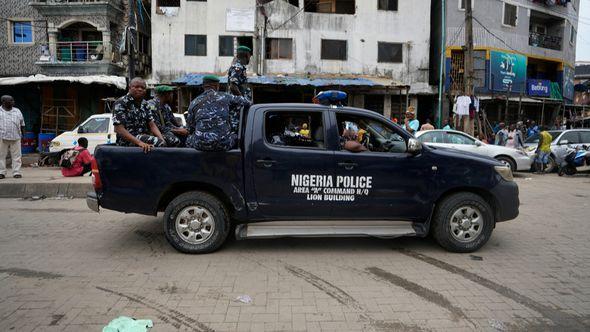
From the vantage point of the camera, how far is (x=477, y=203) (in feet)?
16.2

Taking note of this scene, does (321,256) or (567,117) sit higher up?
(567,117)

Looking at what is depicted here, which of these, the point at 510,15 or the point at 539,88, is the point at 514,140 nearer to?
the point at 539,88

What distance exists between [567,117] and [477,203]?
33005 millimetres

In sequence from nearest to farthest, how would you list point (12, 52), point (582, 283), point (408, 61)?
point (582, 283), point (12, 52), point (408, 61)

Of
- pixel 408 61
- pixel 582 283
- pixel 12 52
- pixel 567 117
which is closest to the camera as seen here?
pixel 582 283

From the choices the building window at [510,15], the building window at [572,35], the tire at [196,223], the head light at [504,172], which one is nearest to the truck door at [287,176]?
the tire at [196,223]

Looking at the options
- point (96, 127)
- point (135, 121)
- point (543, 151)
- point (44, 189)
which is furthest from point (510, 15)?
point (44, 189)

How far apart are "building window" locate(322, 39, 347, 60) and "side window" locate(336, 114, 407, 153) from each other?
62.0 ft

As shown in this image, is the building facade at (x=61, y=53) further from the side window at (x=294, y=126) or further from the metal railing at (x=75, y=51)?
the side window at (x=294, y=126)

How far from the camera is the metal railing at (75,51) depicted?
20.7 meters

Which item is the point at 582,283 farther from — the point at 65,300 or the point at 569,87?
the point at 569,87

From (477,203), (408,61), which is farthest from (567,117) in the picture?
(477,203)

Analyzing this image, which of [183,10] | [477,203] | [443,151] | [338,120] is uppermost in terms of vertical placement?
[183,10]

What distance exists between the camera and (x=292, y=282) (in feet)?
13.5
